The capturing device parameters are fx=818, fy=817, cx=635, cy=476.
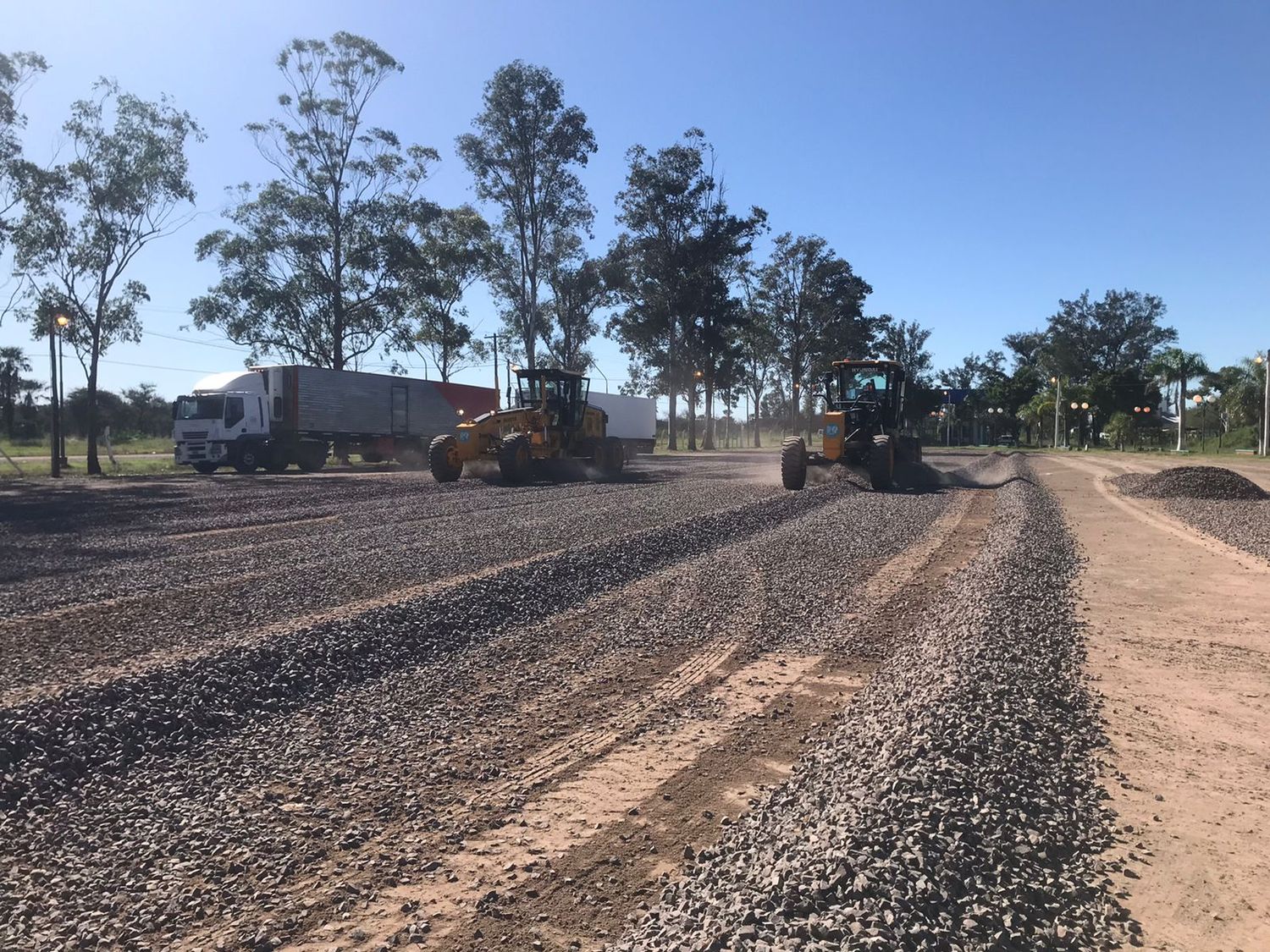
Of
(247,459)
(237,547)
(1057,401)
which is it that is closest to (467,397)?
(247,459)

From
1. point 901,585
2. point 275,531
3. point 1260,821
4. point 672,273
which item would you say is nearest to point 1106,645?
point 901,585

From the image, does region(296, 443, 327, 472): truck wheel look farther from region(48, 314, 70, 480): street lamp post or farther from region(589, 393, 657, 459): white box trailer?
region(589, 393, 657, 459): white box trailer

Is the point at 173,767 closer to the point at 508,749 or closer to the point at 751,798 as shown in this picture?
the point at 508,749

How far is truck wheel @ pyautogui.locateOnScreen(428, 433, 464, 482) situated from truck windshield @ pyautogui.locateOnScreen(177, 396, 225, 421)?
34.1ft

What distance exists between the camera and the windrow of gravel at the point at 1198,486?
1800cm

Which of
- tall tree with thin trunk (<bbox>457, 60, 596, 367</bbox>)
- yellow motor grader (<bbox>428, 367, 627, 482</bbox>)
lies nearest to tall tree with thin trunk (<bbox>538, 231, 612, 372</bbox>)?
tall tree with thin trunk (<bbox>457, 60, 596, 367</bbox>)

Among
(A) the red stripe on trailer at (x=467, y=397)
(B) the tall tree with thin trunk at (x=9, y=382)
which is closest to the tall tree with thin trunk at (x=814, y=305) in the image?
(A) the red stripe on trailer at (x=467, y=397)

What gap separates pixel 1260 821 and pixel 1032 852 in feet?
4.34

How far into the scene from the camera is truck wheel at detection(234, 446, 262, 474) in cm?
2806

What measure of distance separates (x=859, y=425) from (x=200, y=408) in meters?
21.7

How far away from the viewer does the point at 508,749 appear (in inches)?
179

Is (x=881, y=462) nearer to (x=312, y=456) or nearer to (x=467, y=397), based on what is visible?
(x=312, y=456)

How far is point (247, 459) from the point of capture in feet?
92.3

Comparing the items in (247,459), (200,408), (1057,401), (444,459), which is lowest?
(247,459)
